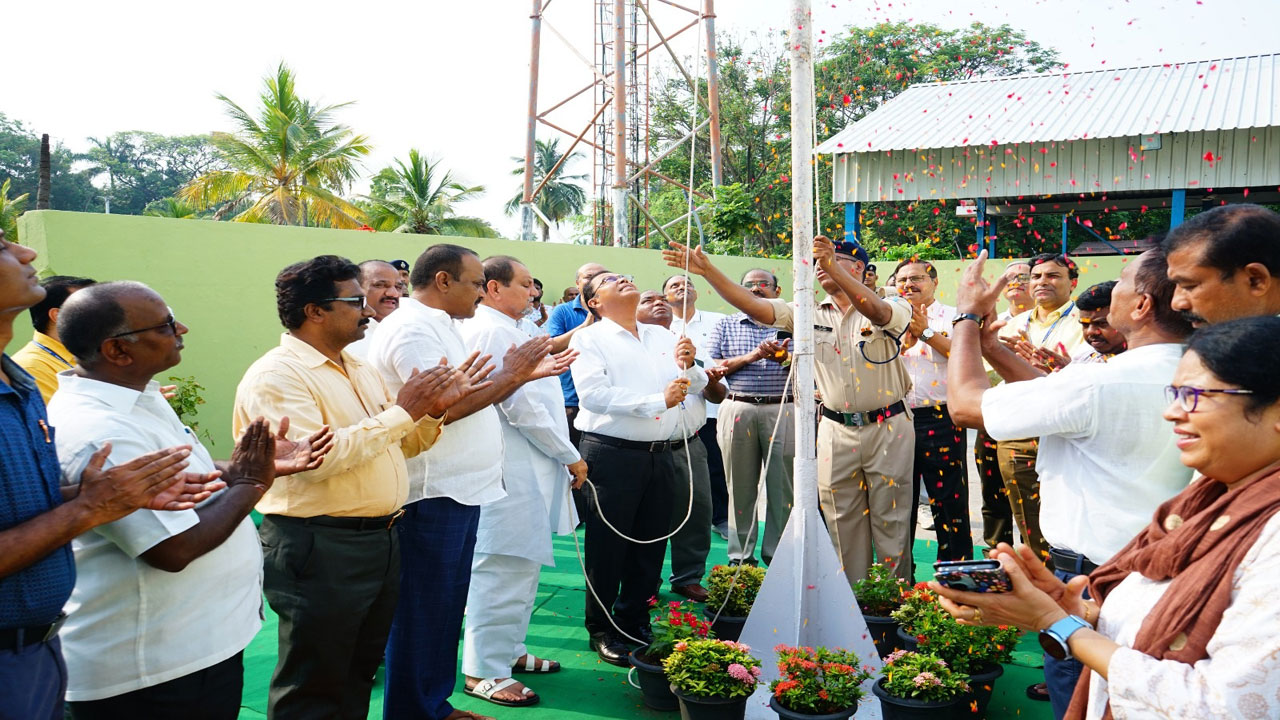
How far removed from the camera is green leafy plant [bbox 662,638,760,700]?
343 cm

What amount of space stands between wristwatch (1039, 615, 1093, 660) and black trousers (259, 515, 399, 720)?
6.77 feet

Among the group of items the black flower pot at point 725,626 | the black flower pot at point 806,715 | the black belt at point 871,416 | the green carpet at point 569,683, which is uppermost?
the black belt at point 871,416

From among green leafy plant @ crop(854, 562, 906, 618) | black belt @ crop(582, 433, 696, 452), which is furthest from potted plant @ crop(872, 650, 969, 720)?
black belt @ crop(582, 433, 696, 452)

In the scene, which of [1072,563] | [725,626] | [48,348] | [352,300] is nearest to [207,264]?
[48,348]

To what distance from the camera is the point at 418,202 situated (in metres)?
28.8

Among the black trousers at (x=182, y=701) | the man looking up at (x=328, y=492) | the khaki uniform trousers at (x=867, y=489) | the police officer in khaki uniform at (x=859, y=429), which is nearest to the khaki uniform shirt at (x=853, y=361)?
the police officer in khaki uniform at (x=859, y=429)

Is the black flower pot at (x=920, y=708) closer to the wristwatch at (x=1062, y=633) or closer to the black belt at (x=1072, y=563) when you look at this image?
the black belt at (x=1072, y=563)

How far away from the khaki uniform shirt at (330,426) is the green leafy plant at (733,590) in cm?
201

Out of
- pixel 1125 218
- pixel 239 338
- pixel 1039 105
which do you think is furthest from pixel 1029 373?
pixel 1125 218

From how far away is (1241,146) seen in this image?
12.9 m

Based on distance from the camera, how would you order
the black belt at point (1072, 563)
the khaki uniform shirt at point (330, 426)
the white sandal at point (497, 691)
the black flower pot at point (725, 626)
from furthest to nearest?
1. the black flower pot at point (725, 626)
2. the white sandal at point (497, 691)
3. the khaki uniform shirt at point (330, 426)
4. the black belt at point (1072, 563)

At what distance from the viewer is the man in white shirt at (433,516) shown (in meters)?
3.45

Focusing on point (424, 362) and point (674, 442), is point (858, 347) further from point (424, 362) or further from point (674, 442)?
point (424, 362)

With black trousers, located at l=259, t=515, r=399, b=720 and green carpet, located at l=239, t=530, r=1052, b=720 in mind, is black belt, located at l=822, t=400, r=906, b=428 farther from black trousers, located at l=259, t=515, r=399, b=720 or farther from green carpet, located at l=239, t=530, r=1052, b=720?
black trousers, located at l=259, t=515, r=399, b=720
